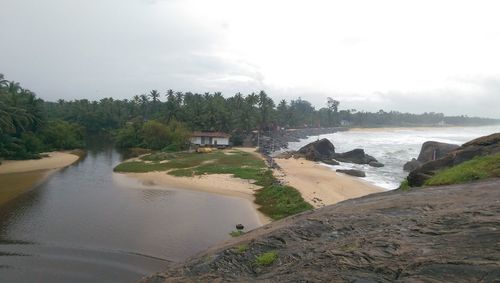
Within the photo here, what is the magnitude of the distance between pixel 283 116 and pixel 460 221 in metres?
120

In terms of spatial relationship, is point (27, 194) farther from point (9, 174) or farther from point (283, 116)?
point (283, 116)

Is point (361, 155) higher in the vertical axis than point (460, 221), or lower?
lower

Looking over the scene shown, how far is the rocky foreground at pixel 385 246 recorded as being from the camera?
664 centimetres

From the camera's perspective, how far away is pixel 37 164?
171ft

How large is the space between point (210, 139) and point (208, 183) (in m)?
37.1

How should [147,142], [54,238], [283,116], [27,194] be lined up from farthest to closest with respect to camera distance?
[283,116]
[147,142]
[27,194]
[54,238]

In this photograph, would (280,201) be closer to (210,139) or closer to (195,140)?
(210,139)

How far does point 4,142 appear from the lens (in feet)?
178

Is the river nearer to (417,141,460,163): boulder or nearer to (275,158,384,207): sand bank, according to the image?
(275,158,384,207): sand bank

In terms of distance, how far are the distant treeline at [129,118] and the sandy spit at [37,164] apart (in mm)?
2927

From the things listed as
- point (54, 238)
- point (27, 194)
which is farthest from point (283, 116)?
point (54, 238)

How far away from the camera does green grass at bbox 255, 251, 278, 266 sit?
9203 millimetres

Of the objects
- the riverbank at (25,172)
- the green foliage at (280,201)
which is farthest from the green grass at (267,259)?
the riverbank at (25,172)

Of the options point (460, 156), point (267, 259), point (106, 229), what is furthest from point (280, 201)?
point (267, 259)
